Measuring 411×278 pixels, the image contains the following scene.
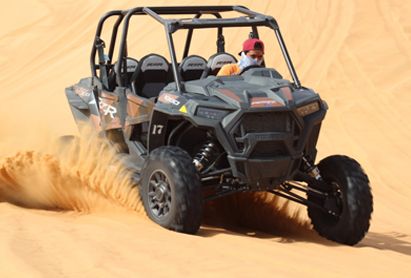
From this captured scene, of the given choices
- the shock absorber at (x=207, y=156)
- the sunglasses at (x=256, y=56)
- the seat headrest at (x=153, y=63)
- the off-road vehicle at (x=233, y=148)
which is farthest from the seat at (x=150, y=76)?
the shock absorber at (x=207, y=156)

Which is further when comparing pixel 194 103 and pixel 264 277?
pixel 194 103

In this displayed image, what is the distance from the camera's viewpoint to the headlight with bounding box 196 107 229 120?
8.02m

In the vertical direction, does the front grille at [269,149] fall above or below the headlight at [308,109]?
below

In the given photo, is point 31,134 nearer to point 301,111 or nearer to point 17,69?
point 301,111

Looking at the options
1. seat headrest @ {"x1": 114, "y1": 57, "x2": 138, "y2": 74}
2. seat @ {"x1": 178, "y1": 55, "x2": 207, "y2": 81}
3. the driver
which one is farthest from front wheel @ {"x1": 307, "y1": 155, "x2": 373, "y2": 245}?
seat headrest @ {"x1": 114, "y1": 57, "x2": 138, "y2": 74}

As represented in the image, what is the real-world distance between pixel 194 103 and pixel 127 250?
174 centimetres

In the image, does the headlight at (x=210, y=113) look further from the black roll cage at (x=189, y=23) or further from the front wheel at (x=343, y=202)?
the front wheel at (x=343, y=202)

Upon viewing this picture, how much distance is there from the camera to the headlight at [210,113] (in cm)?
802

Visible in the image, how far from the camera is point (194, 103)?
8.09m

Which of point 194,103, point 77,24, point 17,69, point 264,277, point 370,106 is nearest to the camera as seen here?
point 264,277

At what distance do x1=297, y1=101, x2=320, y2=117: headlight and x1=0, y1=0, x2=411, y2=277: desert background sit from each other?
1.11 m

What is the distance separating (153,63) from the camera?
9883 millimetres

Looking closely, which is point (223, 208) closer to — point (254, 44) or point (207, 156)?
point (207, 156)

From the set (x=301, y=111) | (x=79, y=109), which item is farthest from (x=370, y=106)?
(x=301, y=111)
